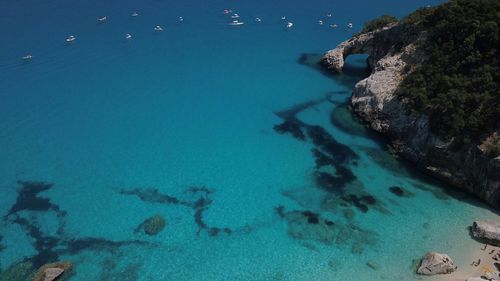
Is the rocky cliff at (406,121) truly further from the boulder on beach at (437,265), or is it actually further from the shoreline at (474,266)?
the boulder on beach at (437,265)

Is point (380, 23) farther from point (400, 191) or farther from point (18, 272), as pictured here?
point (18, 272)

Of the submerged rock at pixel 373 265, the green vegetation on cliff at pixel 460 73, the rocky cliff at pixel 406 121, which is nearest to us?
the submerged rock at pixel 373 265

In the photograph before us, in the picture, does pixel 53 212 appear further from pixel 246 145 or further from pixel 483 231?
pixel 483 231

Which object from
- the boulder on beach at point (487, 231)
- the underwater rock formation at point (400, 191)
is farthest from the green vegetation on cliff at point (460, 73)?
the boulder on beach at point (487, 231)

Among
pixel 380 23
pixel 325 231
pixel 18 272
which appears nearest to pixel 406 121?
pixel 325 231

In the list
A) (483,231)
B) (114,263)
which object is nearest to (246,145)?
(114,263)

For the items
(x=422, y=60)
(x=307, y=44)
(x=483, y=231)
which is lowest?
(x=483, y=231)

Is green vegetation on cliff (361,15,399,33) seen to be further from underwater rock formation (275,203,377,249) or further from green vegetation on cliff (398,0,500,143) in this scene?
underwater rock formation (275,203,377,249)
